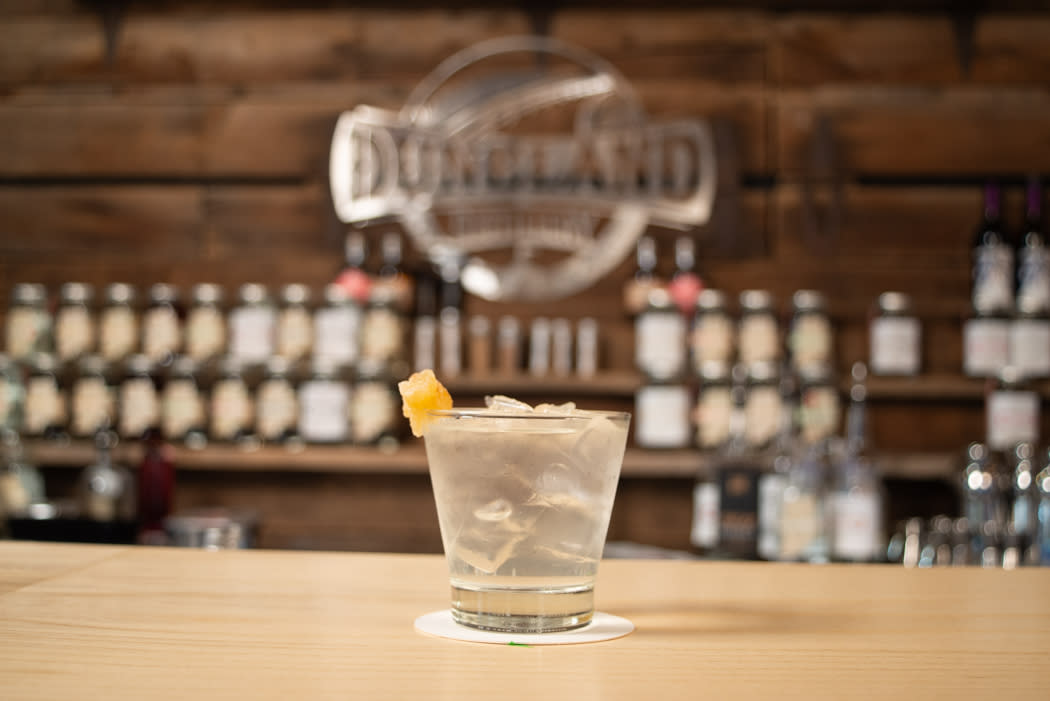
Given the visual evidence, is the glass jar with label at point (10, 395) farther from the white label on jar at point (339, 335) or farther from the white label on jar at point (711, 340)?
the white label on jar at point (711, 340)

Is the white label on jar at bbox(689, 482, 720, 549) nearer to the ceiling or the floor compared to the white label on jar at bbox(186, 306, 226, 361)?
nearer to the floor

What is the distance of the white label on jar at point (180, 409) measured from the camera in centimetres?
279

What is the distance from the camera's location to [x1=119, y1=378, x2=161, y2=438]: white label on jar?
2801mm

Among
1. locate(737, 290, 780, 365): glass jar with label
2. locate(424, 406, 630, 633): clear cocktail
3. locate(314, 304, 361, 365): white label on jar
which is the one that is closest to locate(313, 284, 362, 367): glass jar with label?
locate(314, 304, 361, 365): white label on jar

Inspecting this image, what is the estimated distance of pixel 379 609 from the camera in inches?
22.5

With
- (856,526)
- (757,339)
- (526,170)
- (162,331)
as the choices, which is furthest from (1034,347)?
Result: (162,331)

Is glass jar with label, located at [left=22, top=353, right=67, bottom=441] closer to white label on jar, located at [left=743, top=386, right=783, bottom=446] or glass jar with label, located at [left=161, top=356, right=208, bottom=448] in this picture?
glass jar with label, located at [left=161, top=356, right=208, bottom=448]

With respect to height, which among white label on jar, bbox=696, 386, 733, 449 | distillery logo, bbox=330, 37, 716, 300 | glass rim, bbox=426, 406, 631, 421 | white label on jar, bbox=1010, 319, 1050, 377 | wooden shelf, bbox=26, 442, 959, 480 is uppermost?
distillery logo, bbox=330, 37, 716, 300

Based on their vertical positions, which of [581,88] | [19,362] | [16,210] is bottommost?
[19,362]

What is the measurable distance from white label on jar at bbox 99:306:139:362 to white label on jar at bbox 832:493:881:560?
180cm

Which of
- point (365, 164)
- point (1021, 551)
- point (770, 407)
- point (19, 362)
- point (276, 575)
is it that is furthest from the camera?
point (365, 164)

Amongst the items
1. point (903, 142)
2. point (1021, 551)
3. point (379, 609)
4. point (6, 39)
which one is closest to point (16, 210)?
point (6, 39)

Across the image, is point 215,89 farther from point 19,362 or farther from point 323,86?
point 19,362

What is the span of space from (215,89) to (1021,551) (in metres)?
2.45
